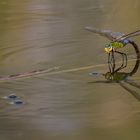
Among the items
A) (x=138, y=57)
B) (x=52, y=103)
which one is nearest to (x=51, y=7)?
(x=138, y=57)

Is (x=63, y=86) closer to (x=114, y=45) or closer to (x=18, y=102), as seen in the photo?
(x=18, y=102)

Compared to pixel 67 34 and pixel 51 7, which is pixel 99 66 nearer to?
pixel 67 34

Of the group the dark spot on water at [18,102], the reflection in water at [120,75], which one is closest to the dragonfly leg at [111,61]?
the reflection in water at [120,75]

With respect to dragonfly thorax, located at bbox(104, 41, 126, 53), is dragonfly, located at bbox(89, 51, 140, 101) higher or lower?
lower

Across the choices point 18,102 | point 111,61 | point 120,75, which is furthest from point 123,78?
point 18,102

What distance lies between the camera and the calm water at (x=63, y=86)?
126 cm

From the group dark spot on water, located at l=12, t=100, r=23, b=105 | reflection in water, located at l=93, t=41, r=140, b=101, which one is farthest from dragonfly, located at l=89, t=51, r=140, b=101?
dark spot on water, located at l=12, t=100, r=23, b=105

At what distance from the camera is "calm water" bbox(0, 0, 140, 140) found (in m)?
1.26

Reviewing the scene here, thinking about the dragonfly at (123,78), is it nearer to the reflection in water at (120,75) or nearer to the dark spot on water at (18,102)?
the reflection in water at (120,75)

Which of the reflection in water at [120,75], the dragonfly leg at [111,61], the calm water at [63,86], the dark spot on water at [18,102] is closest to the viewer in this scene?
the calm water at [63,86]

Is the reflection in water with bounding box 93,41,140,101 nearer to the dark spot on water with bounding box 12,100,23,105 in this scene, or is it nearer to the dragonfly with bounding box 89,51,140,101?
the dragonfly with bounding box 89,51,140,101

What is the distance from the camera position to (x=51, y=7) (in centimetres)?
322

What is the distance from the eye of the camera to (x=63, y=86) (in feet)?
5.18

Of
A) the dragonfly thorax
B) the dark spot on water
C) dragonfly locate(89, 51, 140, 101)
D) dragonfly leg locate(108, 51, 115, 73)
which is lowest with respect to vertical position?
the dark spot on water
